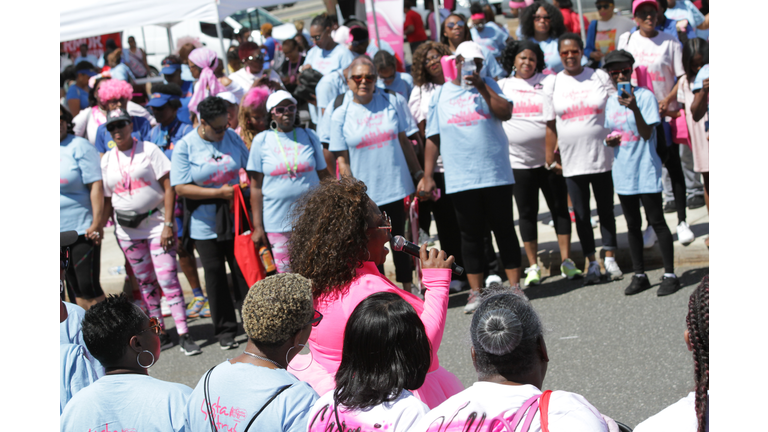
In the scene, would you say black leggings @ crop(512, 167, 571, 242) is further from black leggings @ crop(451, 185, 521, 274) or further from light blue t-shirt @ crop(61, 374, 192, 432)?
light blue t-shirt @ crop(61, 374, 192, 432)

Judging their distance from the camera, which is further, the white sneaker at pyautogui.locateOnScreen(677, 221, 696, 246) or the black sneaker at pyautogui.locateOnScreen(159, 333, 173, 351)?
the white sneaker at pyautogui.locateOnScreen(677, 221, 696, 246)

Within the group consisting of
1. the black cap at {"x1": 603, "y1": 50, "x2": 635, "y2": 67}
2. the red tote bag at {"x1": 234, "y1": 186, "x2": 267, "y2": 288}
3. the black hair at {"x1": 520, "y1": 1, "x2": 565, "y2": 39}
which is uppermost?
the black hair at {"x1": 520, "y1": 1, "x2": 565, "y2": 39}

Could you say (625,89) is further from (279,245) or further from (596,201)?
(279,245)

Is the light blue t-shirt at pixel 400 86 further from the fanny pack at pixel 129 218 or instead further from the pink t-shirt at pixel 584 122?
the fanny pack at pixel 129 218

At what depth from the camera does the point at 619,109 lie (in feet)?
18.3

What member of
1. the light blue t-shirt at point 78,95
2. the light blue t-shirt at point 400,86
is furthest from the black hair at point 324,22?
the light blue t-shirt at point 78,95

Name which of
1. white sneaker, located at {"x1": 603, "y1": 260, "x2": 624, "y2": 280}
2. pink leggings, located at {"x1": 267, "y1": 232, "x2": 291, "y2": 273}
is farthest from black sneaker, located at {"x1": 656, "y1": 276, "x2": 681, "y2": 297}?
pink leggings, located at {"x1": 267, "y1": 232, "x2": 291, "y2": 273}

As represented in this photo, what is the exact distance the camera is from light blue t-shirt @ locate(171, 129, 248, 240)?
554cm

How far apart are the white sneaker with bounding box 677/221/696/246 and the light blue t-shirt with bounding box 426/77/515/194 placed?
1633mm

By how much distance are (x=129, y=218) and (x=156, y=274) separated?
1.65 ft

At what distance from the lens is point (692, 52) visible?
5.89m

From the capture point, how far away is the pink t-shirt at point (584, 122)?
575 centimetres

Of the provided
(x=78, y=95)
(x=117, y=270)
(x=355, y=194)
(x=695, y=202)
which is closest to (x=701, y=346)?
(x=355, y=194)

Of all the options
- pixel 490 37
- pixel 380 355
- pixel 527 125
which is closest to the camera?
pixel 380 355
